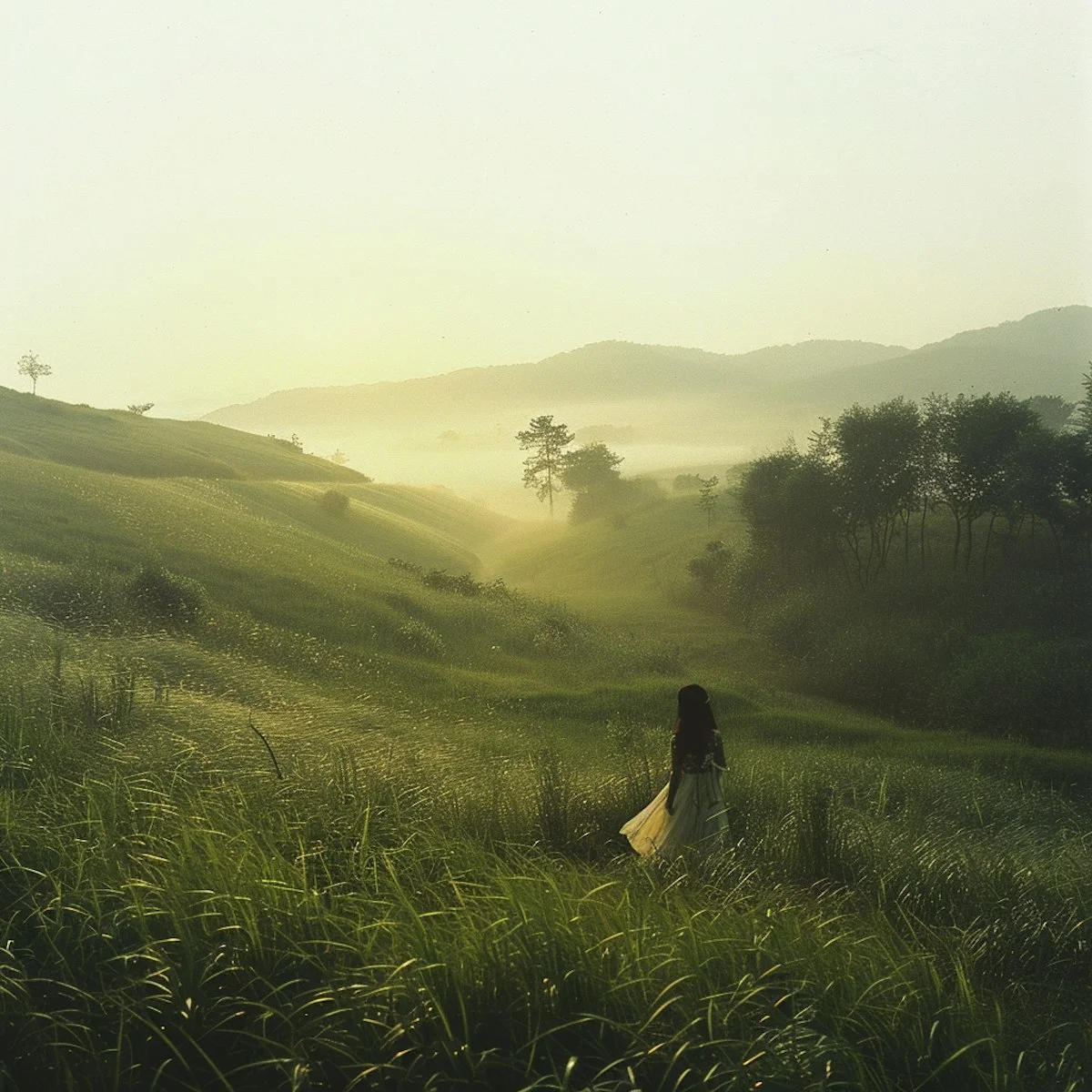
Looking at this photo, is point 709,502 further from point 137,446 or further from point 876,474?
point 137,446

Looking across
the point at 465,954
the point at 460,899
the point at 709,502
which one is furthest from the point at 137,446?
the point at 465,954

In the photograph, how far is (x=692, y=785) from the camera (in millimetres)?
10016

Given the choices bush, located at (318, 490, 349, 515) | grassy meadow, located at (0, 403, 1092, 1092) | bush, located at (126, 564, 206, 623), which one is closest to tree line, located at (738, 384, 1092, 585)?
grassy meadow, located at (0, 403, 1092, 1092)

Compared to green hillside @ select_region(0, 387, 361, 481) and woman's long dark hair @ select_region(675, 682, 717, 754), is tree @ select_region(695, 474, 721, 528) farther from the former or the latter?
woman's long dark hair @ select_region(675, 682, 717, 754)

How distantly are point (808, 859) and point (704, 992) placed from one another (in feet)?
16.2

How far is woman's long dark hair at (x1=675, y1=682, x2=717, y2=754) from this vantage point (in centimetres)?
1005

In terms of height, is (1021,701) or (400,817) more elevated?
(400,817)

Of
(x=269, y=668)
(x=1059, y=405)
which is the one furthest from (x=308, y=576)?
(x=1059, y=405)

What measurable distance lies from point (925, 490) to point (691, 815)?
43257mm

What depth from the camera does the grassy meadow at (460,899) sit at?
15.4 feet

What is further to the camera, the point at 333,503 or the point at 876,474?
the point at 333,503

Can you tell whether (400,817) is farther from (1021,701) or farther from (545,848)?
(1021,701)

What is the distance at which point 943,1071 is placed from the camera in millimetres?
4641

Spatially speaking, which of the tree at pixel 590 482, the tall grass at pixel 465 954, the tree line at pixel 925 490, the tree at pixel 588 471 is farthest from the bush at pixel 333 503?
the tall grass at pixel 465 954
